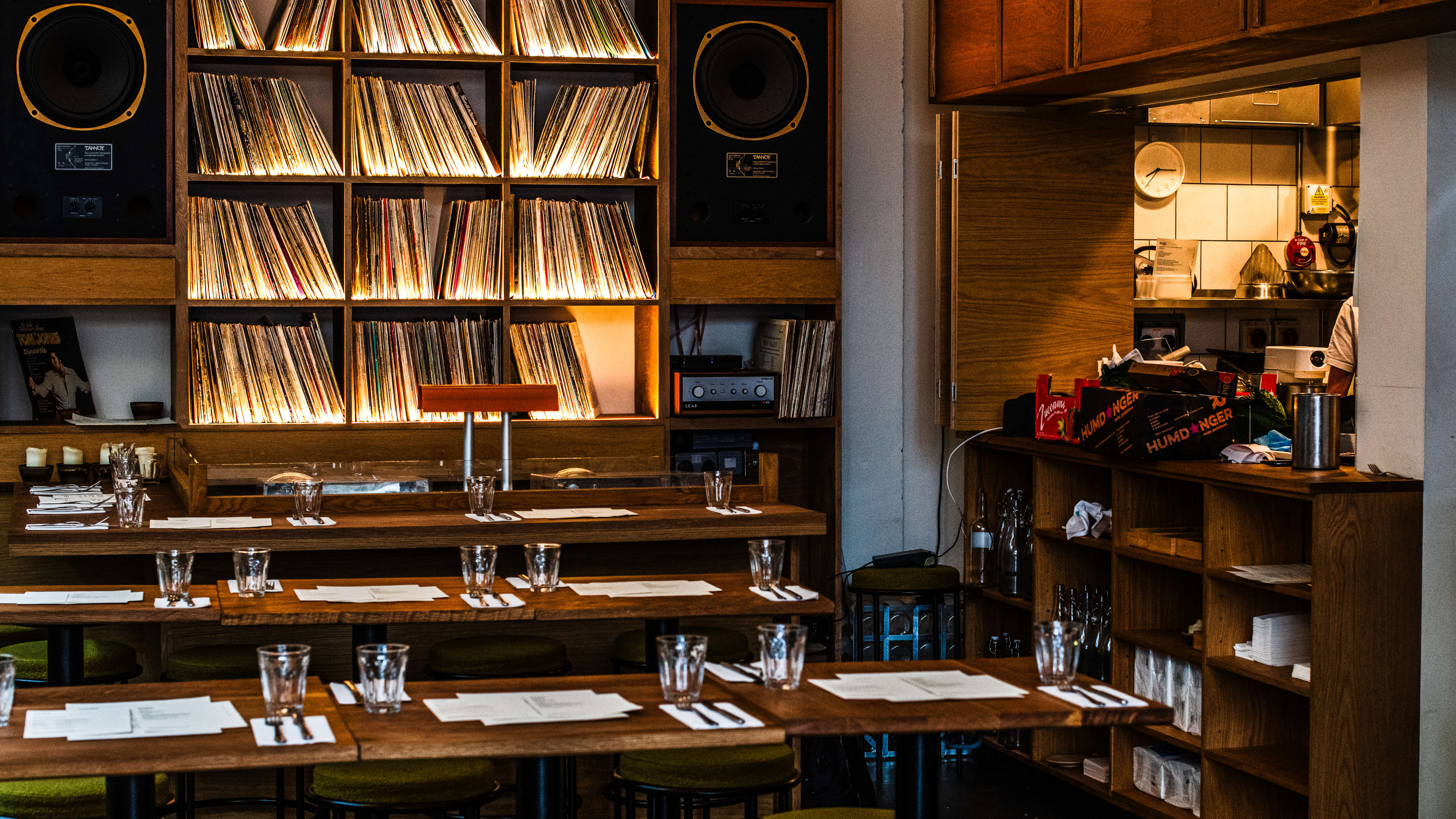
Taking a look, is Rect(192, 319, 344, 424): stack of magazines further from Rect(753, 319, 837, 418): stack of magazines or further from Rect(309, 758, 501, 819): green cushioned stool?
Rect(309, 758, 501, 819): green cushioned stool

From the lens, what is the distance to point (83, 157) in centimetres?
429

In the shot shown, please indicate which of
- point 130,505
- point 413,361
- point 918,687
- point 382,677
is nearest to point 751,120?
point 413,361

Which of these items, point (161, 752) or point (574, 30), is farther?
point (574, 30)

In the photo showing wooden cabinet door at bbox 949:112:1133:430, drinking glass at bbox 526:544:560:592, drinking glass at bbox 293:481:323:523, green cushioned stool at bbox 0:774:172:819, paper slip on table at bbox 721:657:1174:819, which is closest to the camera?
paper slip on table at bbox 721:657:1174:819

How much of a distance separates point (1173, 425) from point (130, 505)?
8.01ft

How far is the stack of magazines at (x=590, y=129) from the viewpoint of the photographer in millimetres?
4672

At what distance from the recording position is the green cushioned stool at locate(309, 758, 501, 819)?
2.49m

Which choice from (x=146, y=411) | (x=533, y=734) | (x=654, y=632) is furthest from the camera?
(x=146, y=411)

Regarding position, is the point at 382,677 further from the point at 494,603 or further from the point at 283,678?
the point at 494,603

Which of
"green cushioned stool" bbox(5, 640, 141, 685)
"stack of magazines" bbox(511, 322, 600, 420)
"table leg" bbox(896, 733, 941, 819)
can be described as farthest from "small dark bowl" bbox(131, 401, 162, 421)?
"table leg" bbox(896, 733, 941, 819)

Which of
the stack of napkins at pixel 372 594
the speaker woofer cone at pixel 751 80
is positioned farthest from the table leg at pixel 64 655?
the speaker woofer cone at pixel 751 80

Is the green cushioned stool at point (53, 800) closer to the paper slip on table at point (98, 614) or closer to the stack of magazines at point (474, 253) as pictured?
the paper slip on table at point (98, 614)

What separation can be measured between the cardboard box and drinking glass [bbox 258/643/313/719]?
247 centimetres

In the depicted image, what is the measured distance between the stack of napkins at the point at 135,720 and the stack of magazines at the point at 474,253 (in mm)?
2669
